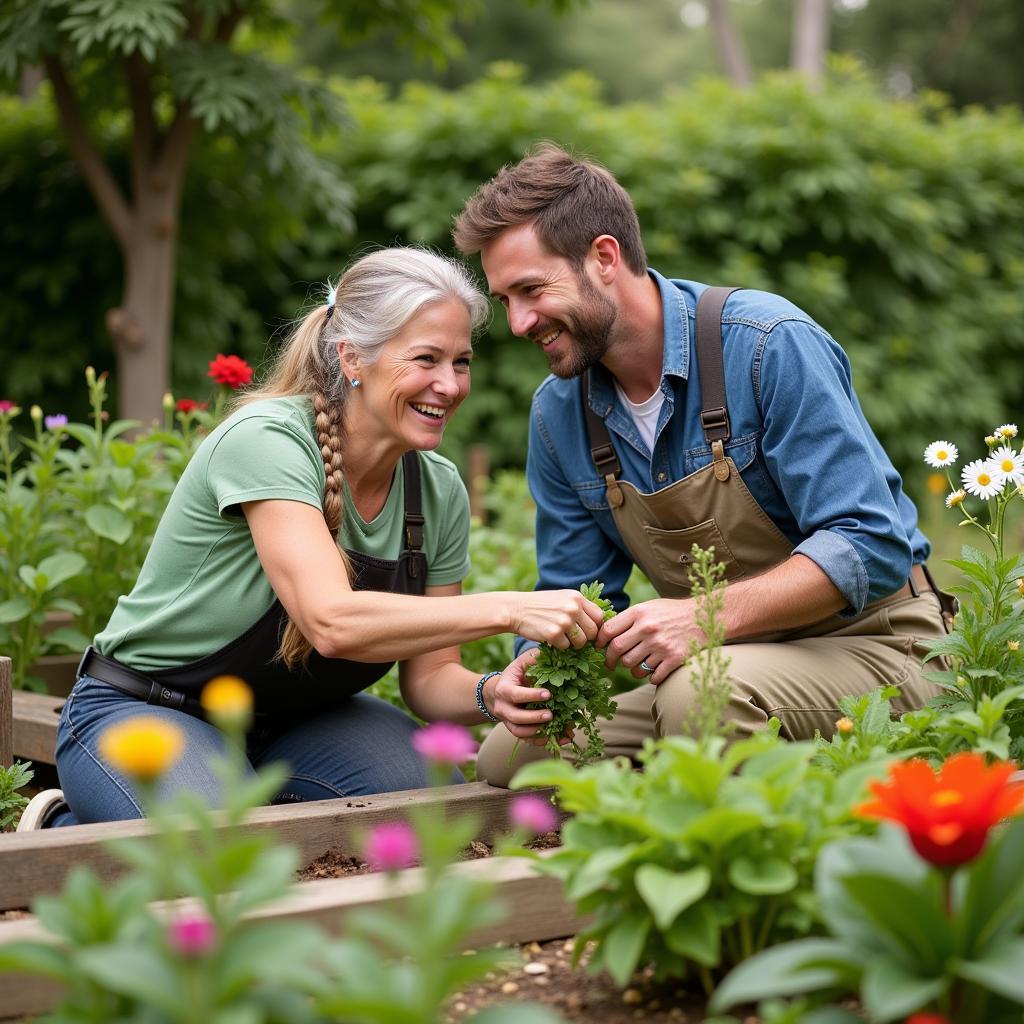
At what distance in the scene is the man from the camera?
2.67 meters

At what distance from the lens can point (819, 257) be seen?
7.80 meters

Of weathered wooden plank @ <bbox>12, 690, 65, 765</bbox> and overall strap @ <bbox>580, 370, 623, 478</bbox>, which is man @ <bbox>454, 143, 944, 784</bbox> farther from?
weathered wooden plank @ <bbox>12, 690, 65, 765</bbox>

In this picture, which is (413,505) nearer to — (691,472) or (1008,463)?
(691,472)

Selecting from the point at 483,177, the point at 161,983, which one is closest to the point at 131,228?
the point at 483,177

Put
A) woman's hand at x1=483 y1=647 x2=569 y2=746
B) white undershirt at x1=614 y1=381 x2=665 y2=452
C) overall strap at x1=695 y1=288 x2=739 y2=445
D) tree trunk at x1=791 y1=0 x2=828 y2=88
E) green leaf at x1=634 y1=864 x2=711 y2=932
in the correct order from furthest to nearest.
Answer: tree trunk at x1=791 y1=0 x2=828 y2=88 < white undershirt at x1=614 y1=381 x2=665 y2=452 < overall strap at x1=695 y1=288 x2=739 y2=445 < woman's hand at x1=483 y1=647 x2=569 y2=746 < green leaf at x1=634 y1=864 x2=711 y2=932

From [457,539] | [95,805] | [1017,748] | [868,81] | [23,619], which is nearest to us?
[1017,748]

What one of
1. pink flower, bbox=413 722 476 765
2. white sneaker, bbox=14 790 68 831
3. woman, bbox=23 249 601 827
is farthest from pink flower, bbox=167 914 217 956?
white sneaker, bbox=14 790 68 831

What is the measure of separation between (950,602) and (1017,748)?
905 millimetres

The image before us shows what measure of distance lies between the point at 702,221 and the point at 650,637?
5438 mm

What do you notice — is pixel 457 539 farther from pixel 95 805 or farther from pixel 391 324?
pixel 95 805

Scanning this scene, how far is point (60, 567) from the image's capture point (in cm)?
330

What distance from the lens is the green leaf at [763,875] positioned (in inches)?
60.6

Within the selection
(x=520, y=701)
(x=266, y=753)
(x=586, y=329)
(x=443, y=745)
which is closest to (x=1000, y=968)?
(x=443, y=745)

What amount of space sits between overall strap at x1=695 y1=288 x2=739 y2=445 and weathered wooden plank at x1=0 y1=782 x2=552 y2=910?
935 millimetres
